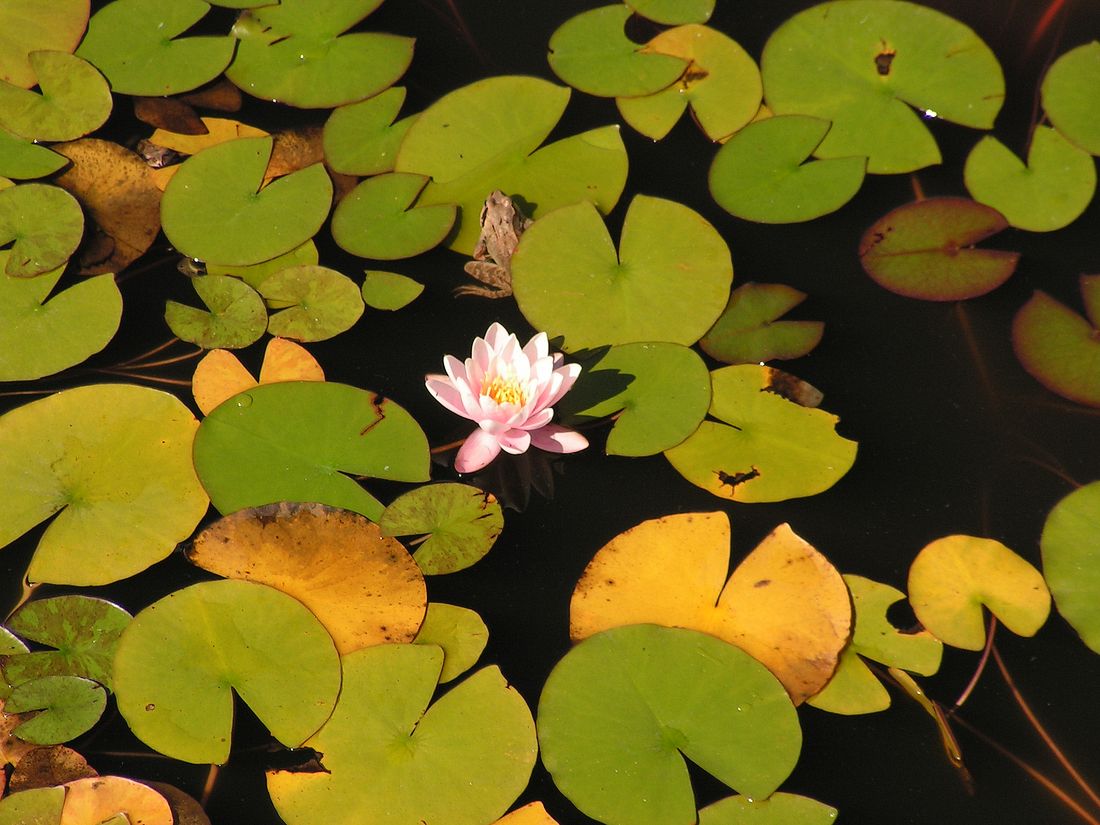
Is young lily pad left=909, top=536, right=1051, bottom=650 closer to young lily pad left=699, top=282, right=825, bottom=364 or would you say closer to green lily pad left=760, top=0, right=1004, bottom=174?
young lily pad left=699, top=282, right=825, bottom=364

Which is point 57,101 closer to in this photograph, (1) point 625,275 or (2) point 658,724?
(1) point 625,275

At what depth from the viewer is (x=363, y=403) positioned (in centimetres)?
254

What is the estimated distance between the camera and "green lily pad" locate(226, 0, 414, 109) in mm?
3152

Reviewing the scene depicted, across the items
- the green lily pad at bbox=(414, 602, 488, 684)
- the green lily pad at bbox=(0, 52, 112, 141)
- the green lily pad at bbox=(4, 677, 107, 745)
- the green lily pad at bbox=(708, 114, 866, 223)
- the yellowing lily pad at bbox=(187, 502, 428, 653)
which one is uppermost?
the green lily pad at bbox=(708, 114, 866, 223)

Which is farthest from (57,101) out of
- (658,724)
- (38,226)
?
(658,724)

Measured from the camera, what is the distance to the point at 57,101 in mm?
3102

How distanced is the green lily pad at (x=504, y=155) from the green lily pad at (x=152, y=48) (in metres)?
0.87

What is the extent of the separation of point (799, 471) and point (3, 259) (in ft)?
8.60

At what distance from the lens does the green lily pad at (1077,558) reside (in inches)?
89.4

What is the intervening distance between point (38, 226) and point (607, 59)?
2074 mm

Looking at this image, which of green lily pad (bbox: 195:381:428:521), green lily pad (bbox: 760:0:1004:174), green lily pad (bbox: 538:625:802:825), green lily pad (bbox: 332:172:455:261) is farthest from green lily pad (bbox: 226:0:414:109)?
green lily pad (bbox: 538:625:802:825)

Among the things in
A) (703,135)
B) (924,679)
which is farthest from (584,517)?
(703,135)

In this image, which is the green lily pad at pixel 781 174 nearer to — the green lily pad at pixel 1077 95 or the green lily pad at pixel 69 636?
the green lily pad at pixel 1077 95

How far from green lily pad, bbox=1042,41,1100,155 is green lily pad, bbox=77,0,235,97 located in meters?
3.00
